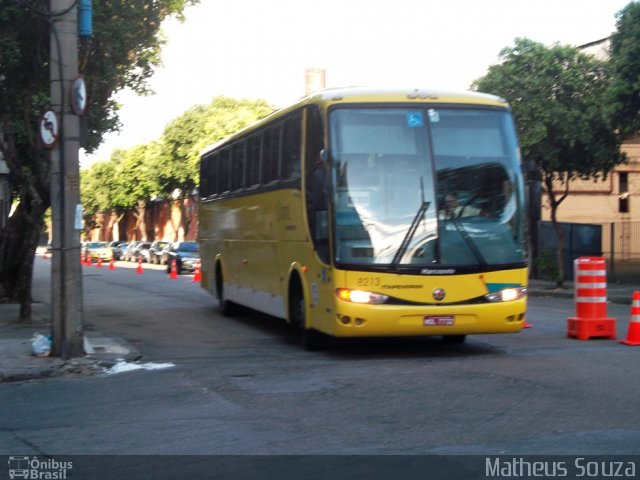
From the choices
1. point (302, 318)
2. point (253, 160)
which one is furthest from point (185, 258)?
point (302, 318)

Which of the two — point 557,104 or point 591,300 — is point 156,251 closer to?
point 557,104

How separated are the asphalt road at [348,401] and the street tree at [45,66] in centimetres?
415

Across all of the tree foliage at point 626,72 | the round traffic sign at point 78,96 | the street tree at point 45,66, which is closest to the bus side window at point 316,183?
the round traffic sign at point 78,96

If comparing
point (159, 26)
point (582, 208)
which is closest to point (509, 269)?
point (159, 26)

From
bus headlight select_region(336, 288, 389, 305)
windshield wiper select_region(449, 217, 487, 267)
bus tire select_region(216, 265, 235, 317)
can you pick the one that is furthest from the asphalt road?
bus tire select_region(216, 265, 235, 317)

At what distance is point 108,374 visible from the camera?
11.3 metres

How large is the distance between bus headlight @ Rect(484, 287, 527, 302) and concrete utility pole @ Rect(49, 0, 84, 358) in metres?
5.36

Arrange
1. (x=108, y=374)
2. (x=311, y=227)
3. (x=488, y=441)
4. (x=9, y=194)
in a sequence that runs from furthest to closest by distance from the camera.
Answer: (x=9, y=194) → (x=311, y=227) → (x=108, y=374) → (x=488, y=441)

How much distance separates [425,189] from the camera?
11.7m

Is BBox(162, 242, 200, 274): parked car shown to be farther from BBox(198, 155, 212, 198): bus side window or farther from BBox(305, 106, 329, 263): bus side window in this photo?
BBox(305, 106, 329, 263): bus side window

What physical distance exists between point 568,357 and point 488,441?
16.4 feet

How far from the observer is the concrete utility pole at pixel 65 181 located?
38.1 ft

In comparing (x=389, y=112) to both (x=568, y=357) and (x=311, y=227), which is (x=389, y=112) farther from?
(x=568, y=357)

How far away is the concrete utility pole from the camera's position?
11.6 metres
